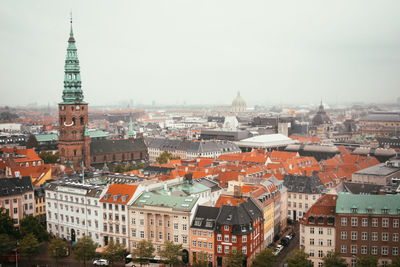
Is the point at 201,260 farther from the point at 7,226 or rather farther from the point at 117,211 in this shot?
the point at 7,226

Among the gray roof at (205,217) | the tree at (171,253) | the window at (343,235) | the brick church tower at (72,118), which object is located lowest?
the tree at (171,253)

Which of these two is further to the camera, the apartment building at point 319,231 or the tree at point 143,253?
the apartment building at point 319,231

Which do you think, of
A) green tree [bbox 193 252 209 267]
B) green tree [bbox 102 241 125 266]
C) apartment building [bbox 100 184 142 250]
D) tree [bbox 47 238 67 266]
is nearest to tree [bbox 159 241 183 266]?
green tree [bbox 193 252 209 267]

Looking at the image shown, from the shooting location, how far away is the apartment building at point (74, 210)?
82.1 metres

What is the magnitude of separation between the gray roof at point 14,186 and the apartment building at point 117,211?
22.0m

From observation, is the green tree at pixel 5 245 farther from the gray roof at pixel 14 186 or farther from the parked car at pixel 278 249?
the parked car at pixel 278 249

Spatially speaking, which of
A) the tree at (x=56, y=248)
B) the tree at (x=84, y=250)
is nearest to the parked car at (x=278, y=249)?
the tree at (x=84, y=250)

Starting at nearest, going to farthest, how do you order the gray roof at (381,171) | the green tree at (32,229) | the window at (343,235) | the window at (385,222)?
1. the window at (385,222)
2. the window at (343,235)
3. the green tree at (32,229)
4. the gray roof at (381,171)

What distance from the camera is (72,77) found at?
134 metres

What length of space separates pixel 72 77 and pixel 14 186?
5101 centimetres

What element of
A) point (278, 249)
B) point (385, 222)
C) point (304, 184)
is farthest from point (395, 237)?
point (304, 184)

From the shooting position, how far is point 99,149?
15200cm

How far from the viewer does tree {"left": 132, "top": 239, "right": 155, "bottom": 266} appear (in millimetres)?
69000

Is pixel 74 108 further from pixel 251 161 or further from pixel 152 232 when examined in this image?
pixel 152 232
